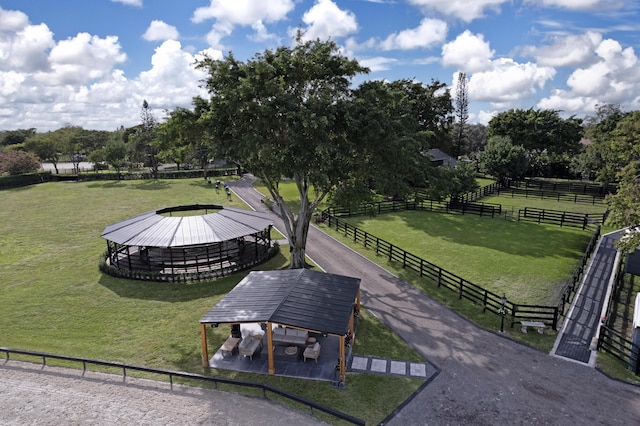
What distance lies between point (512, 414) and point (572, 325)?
8.51 m

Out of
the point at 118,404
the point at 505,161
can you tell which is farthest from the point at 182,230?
the point at 505,161

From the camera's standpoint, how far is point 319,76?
2119cm

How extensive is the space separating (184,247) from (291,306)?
13.4m

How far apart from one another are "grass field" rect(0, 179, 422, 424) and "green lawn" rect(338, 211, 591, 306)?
397 inches

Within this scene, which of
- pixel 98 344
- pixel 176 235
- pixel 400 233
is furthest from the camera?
pixel 400 233

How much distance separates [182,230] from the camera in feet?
82.4

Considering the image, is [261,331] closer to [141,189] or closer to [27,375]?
[27,375]

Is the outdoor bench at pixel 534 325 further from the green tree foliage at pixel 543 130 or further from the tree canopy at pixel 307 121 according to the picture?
the green tree foliage at pixel 543 130

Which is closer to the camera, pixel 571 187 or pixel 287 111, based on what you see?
pixel 287 111

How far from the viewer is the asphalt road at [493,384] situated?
41.1ft

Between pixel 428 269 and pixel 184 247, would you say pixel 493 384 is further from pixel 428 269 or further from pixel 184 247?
pixel 184 247

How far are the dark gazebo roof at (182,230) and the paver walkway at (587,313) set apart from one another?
18396 millimetres

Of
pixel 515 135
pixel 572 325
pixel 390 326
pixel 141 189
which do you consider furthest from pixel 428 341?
pixel 515 135

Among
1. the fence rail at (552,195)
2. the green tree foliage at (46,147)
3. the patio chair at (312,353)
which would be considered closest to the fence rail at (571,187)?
the fence rail at (552,195)
